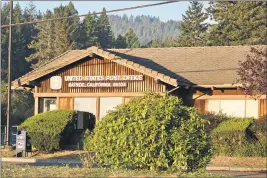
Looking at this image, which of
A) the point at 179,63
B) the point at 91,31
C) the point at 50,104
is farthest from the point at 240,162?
the point at 91,31

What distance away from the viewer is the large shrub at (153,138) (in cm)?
1362

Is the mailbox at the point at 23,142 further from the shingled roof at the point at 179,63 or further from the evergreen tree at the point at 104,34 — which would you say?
the evergreen tree at the point at 104,34

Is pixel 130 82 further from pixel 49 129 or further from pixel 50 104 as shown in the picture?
pixel 49 129

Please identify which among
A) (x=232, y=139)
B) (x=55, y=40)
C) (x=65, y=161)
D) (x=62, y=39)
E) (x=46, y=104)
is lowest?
(x=65, y=161)

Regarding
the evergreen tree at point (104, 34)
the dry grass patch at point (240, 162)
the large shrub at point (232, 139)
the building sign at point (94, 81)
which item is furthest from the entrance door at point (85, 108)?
the evergreen tree at point (104, 34)

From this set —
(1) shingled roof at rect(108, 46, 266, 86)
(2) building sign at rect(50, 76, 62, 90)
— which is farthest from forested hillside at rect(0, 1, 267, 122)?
(2) building sign at rect(50, 76, 62, 90)

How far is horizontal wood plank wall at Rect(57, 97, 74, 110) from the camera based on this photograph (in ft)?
105

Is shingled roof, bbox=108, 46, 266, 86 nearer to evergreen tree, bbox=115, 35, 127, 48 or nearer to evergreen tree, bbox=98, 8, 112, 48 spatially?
evergreen tree, bbox=98, 8, 112, 48

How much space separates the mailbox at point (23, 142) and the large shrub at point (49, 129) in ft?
0.80

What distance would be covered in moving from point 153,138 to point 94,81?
60.5 ft

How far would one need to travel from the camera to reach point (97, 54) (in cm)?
3130

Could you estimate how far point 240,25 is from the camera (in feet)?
198

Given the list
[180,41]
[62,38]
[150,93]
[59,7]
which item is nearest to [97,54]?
[150,93]

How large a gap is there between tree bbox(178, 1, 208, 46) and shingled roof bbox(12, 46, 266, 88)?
34.1 m
